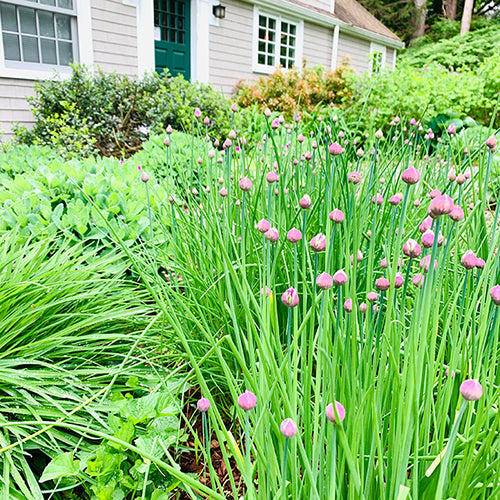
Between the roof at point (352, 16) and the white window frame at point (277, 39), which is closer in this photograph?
the white window frame at point (277, 39)

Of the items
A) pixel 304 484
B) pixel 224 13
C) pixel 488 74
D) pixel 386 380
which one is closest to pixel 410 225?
pixel 386 380

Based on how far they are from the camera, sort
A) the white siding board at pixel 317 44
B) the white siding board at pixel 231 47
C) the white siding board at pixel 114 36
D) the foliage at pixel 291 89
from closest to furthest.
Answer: the white siding board at pixel 114 36
the foliage at pixel 291 89
the white siding board at pixel 231 47
the white siding board at pixel 317 44

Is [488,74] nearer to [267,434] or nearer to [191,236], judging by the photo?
[191,236]

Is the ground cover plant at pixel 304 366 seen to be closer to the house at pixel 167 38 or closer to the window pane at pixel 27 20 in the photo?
the house at pixel 167 38

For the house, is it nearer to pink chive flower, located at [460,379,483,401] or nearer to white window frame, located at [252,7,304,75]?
white window frame, located at [252,7,304,75]

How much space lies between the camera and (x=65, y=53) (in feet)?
23.3

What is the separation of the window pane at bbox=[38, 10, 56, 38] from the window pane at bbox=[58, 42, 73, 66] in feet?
0.72

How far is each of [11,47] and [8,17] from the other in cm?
41

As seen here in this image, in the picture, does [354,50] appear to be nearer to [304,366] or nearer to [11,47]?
[11,47]

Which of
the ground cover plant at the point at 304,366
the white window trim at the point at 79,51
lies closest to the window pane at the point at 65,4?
the white window trim at the point at 79,51

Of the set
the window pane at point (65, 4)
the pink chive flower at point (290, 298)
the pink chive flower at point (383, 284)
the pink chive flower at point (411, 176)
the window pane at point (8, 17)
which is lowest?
the pink chive flower at point (383, 284)

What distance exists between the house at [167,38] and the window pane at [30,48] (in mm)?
14

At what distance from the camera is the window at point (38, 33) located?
6422 mm

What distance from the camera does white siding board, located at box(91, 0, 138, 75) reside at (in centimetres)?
716
